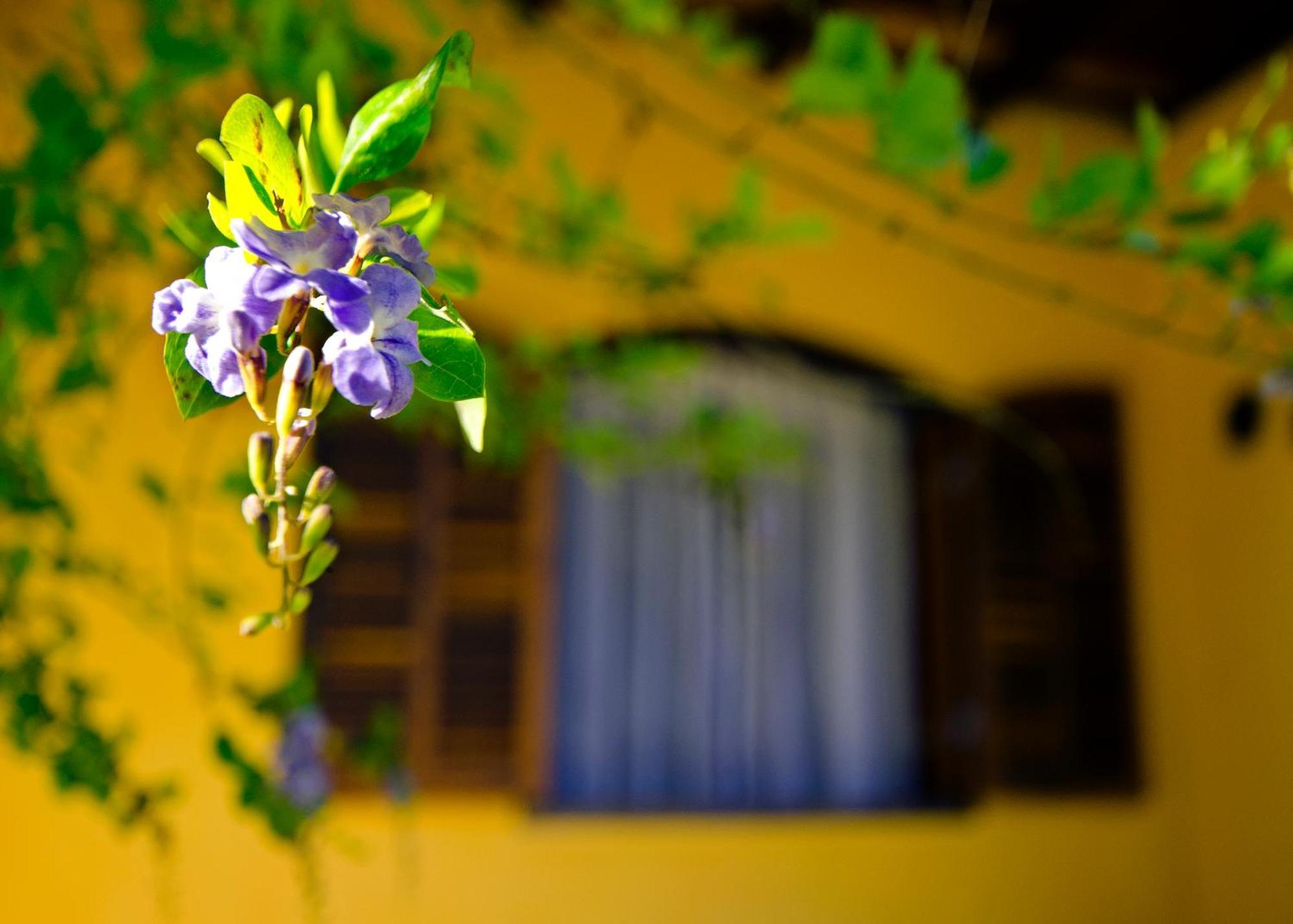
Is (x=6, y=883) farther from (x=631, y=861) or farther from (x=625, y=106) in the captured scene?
(x=625, y=106)

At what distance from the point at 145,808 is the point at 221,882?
6.57ft

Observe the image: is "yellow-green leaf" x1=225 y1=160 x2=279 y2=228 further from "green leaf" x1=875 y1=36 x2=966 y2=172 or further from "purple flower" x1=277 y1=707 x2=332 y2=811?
"purple flower" x1=277 y1=707 x2=332 y2=811

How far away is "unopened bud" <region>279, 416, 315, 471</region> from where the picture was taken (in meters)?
0.37

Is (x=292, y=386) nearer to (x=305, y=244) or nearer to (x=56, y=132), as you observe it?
(x=305, y=244)

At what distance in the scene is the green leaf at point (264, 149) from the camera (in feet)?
1.21

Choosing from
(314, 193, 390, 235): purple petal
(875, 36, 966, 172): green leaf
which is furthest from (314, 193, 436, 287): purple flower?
(875, 36, 966, 172): green leaf

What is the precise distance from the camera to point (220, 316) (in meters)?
0.38

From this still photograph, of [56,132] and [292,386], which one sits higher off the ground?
[56,132]

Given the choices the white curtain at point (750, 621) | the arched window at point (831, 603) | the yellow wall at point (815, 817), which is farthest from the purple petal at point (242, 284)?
the white curtain at point (750, 621)

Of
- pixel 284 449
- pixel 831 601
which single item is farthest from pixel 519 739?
pixel 284 449

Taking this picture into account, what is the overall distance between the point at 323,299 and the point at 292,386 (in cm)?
3

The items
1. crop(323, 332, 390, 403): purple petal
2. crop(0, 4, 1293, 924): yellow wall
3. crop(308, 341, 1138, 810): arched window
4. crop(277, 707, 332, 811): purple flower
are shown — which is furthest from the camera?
crop(308, 341, 1138, 810): arched window

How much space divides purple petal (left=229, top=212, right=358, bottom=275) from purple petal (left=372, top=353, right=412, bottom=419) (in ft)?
0.13

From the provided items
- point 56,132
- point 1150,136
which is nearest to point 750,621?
point 1150,136
